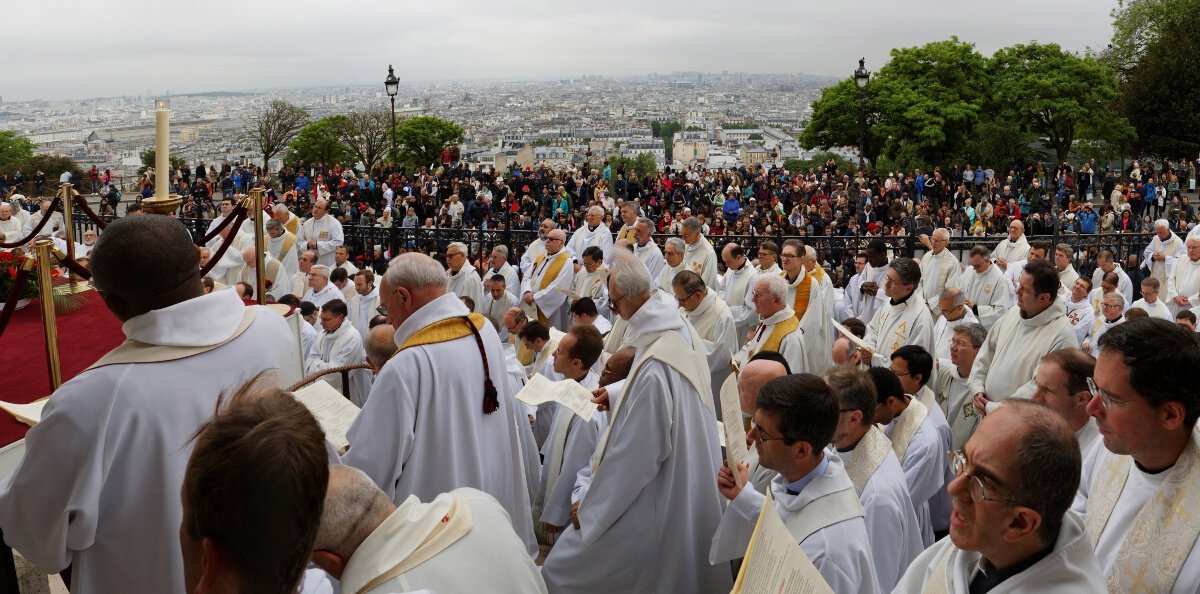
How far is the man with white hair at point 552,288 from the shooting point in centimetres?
1126

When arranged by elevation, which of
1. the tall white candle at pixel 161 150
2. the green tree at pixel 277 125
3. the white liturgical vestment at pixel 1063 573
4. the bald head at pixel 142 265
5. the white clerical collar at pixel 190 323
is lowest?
the white liturgical vestment at pixel 1063 573

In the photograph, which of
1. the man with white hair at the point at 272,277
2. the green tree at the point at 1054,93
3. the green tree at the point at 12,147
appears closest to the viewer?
the man with white hair at the point at 272,277

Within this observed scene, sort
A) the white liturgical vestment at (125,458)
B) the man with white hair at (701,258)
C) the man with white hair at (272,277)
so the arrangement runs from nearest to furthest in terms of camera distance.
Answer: the white liturgical vestment at (125,458) < the man with white hair at (272,277) < the man with white hair at (701,258)

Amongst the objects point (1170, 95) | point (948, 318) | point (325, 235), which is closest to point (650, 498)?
point (948, 318)

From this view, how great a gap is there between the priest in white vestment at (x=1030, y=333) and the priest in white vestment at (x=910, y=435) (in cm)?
160

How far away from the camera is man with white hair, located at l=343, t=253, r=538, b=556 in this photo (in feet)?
12.6

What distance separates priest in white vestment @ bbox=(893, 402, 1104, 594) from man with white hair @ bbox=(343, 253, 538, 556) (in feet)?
7.03

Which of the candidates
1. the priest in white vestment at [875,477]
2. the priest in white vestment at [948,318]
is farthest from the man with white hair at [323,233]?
the priest in white vestment at [875,477]

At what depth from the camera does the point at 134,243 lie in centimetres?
282

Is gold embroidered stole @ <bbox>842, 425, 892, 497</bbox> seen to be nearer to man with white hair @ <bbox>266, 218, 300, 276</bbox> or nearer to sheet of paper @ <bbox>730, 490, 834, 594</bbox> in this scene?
sheet of paper @ <bbox>730, 490, 834, 594</bbox>

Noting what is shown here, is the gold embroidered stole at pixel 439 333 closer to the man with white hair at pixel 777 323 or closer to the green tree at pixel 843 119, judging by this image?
the man with white hair at pixel 777 323

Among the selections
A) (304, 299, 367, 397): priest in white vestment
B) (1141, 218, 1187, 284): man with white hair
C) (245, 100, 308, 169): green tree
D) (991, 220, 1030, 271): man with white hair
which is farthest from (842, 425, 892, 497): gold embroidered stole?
(245, 100, 308, 169): green tree

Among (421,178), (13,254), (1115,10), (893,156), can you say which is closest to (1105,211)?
(421,178)

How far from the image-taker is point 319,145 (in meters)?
67.2
